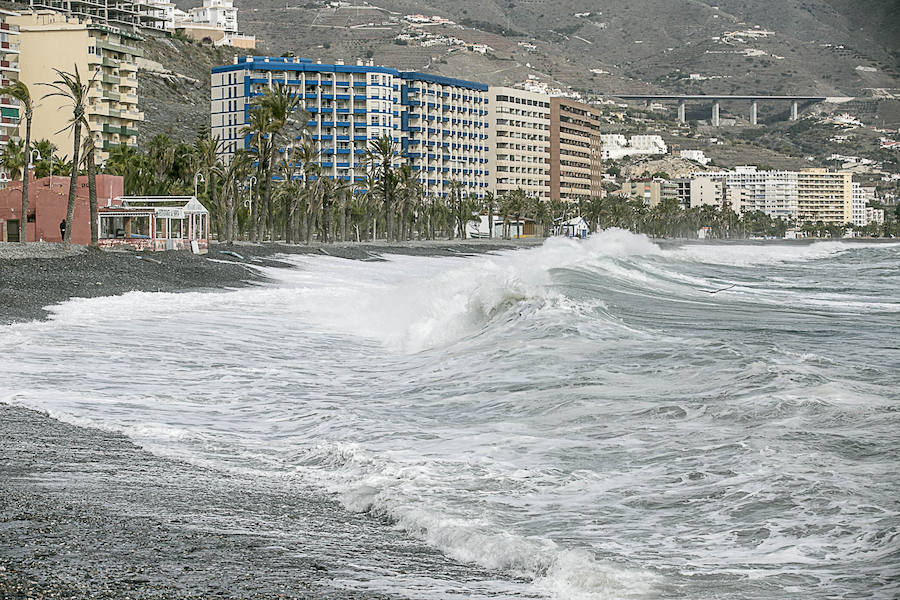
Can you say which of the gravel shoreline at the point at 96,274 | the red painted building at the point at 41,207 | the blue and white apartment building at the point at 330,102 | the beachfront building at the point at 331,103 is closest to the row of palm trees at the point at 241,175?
the red painted building at the point at 41,207

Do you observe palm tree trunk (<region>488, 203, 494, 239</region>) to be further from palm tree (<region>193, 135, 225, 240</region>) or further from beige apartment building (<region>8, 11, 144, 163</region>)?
palm tree (<region>193, 135, 225, 240</region>)

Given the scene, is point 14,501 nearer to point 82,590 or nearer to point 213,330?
point 82,590

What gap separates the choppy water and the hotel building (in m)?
90.6

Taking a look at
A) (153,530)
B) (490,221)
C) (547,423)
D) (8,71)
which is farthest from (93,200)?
(490,221)

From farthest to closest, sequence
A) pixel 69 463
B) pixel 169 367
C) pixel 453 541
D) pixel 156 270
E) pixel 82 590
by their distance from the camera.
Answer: pixel 156 270 → pixel 169 367 → pixel 69 463 → pixel 453 541 → pixel 82 590

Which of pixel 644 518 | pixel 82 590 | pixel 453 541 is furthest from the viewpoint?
pixel 644 518

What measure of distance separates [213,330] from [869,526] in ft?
56.1

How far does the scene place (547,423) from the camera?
486 inches

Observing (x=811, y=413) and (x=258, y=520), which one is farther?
(x=811, y=413)

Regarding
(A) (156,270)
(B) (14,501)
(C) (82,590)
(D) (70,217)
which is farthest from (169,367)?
(D) (70,217)

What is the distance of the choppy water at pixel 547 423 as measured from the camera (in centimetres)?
741

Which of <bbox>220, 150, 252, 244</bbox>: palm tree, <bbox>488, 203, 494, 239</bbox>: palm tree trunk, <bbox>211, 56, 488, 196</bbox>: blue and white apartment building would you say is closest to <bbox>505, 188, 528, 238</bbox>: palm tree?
<bbox>488, 203, 494, 239</bbox>: palm tree trunk

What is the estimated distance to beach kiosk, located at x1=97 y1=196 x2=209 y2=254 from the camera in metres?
58.1

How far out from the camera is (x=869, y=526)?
792cm
